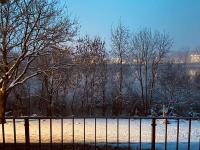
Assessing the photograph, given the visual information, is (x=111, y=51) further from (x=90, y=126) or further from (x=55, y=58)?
(x=90, y=126)

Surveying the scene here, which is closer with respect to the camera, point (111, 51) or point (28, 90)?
point (28, 90)

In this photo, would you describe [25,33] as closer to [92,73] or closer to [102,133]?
[102,133]

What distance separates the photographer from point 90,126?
11523mm

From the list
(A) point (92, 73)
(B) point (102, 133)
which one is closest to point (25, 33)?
(B) point (102, 133)

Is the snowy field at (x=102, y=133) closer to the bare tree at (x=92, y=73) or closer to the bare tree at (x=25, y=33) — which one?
the bare tree at (x=25, y=33)

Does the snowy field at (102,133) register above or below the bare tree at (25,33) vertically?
below

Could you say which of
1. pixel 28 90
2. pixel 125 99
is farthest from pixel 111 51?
pixel 28 90

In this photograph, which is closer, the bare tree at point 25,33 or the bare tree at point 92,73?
the bare tree at point 25,33

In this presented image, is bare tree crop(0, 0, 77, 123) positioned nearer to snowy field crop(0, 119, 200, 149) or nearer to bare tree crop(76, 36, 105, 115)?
snowy field crop(0, 119, 200, 149)

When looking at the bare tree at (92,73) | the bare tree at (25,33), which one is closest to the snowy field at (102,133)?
the bare tree at (25,33)

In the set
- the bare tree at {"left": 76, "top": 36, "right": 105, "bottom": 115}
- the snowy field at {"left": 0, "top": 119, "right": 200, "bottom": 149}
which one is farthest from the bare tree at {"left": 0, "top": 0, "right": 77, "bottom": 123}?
the bare tree at {"left": 76, "top": 36, "right": 105, "bottom": 115}

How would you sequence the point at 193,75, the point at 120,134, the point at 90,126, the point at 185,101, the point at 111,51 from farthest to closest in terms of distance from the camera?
the point at 193,75, the point at 185,101, the point at 111,51, the point at 90,126, the point at 120,134

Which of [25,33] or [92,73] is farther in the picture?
[92,73]

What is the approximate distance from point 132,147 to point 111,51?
14.4 m
